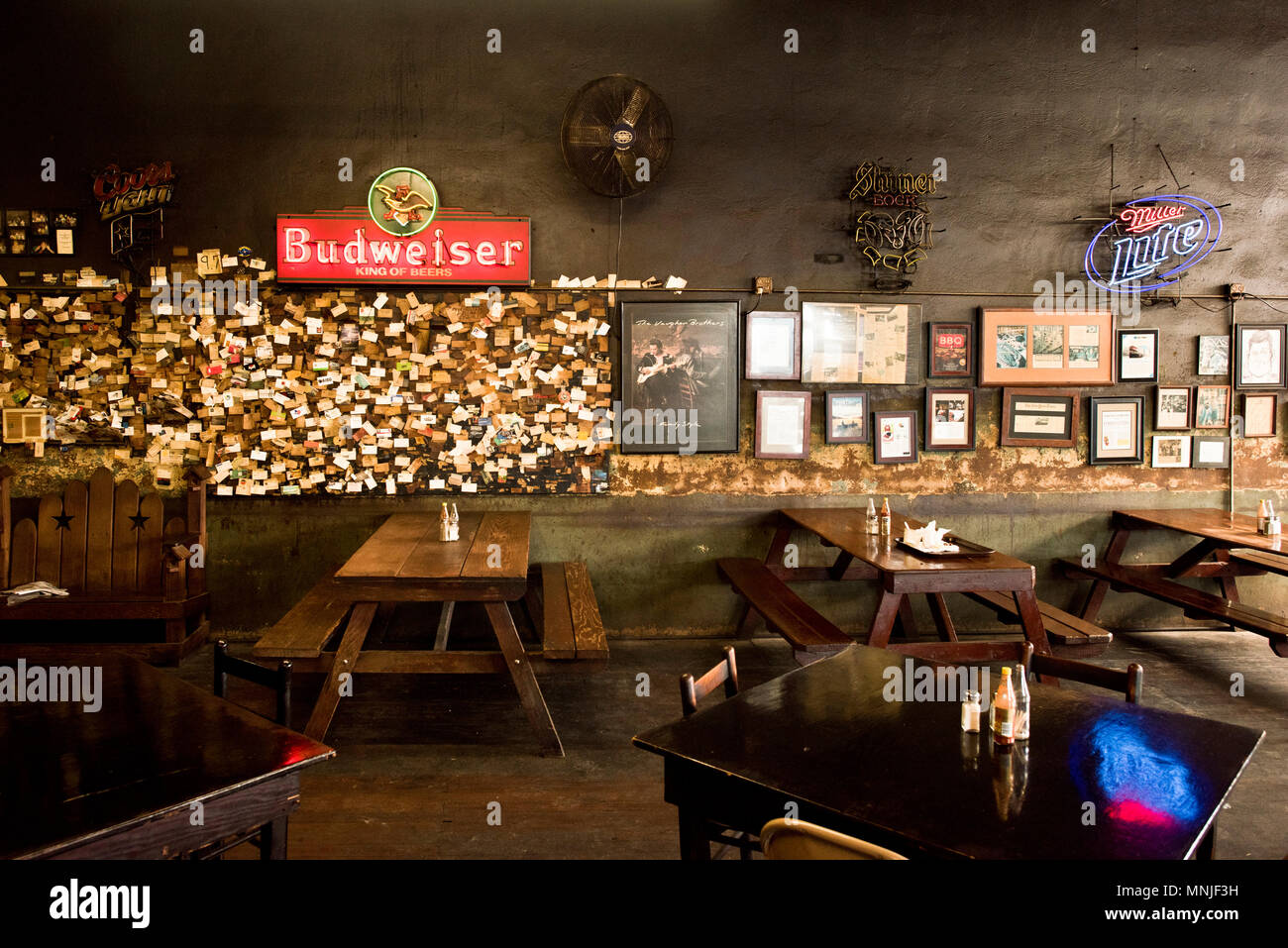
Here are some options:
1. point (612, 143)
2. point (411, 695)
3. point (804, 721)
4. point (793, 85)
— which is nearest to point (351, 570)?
point (411, 695)

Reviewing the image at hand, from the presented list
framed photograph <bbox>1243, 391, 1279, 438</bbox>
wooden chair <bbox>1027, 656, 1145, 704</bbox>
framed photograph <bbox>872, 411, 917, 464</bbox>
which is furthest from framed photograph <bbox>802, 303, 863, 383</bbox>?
wooden chair <bbox>1027, 656, 1145, 704</bbox>

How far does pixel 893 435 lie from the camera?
5.26m

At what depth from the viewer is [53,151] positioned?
15.5 feet

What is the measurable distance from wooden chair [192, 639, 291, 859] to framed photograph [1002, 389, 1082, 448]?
484 centimetres

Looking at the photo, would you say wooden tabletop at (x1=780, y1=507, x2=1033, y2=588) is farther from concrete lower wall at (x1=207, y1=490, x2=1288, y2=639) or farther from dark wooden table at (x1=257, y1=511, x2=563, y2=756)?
dark wooden table at (x1=257, y1=511, x2=563, y2=756)

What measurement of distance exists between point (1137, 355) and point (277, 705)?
5.72 meters

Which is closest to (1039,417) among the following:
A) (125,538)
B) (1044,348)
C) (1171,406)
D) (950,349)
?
(1044,348)

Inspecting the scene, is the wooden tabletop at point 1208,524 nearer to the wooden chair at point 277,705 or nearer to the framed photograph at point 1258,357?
the framed photograph at point 1258,357

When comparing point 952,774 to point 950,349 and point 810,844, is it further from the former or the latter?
point 950,349

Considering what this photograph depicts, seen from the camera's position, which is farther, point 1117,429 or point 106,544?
point 1117,429

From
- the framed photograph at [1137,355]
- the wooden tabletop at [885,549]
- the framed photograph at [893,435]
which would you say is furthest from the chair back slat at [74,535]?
the framed photograph at [1137,355]

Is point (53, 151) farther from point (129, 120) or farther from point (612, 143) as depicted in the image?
point (612, 143)

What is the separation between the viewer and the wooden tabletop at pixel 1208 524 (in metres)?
4.28

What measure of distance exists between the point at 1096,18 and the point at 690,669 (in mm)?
5152
